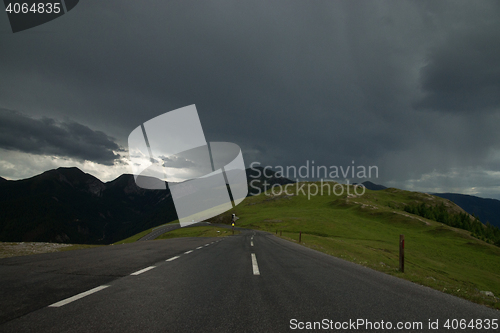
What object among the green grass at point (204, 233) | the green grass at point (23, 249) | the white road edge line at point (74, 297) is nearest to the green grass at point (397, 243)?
the white road edge line at point (74, 297)

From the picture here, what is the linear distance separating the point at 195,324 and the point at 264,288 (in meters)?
2.75

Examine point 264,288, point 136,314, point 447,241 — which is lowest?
point 447,241

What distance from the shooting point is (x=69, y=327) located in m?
3.52

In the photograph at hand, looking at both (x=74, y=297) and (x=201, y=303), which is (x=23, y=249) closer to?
(x=74, y=297)

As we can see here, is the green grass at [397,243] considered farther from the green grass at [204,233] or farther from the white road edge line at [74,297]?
the green grass at [204,233]

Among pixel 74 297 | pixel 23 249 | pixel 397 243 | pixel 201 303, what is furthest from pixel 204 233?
pixel 201 303

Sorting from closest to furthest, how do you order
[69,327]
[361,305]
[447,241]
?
[69,327] < [361,305] < [447,241]

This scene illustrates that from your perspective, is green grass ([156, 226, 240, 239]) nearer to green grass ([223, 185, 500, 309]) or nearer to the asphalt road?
green grass ([223, 185, 500, 309])

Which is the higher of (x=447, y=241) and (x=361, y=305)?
(x=361, y=305)

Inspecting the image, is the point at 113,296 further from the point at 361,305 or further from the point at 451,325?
the point at 451,325

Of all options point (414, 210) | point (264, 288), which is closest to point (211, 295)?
point (264, 288)

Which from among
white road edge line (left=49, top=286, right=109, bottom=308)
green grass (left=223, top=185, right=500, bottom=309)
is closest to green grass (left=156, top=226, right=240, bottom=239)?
green grass (left=223, top=185, right=500, bottom=309)

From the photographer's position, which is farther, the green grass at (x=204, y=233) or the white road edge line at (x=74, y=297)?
the green grass at (x=204, y=233)

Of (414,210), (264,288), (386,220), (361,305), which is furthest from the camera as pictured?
(414,210)
